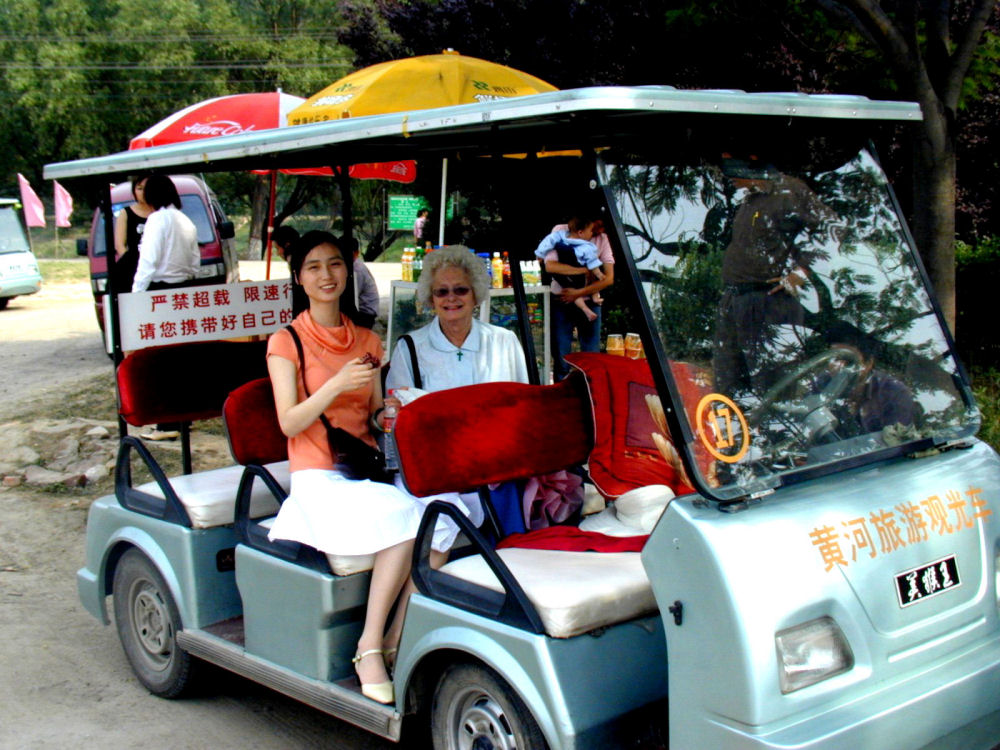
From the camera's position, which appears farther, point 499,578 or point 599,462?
point 599,462

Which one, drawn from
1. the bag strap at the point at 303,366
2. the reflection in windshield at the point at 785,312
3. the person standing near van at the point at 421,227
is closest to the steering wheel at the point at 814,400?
the reflection in windshield at the point at 785,312

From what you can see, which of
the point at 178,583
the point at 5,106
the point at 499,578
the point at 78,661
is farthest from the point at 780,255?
the point at 5,106

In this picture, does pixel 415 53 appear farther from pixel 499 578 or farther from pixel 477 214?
pixel 499 578

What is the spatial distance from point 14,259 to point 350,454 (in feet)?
59.8

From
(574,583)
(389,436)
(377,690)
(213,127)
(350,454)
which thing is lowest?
(377,690)

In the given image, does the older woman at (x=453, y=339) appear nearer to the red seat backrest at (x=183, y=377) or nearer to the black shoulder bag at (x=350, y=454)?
the black shoulder bag at (x=350, y=454)

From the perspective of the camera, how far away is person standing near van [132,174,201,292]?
7.11 m

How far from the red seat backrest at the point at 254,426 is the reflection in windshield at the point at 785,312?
1.85 meters

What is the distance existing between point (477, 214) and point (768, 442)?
11.2 metres

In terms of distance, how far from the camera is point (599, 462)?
152 inches

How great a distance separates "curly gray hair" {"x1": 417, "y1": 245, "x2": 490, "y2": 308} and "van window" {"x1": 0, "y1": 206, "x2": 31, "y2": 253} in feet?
59.6

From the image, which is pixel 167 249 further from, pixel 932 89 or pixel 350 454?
pixel 932 89

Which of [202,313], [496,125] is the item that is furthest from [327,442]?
[202,313]

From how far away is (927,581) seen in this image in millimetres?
2838
